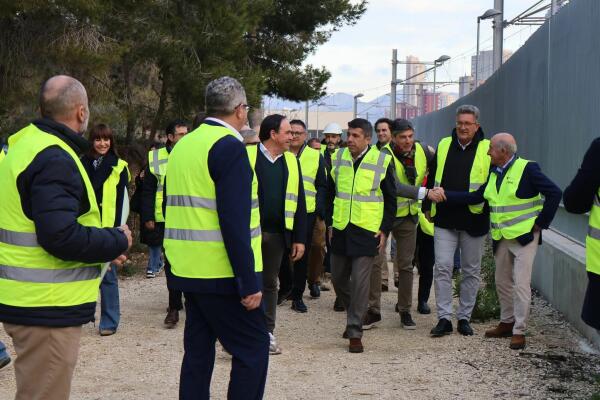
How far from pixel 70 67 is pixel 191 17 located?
294cm

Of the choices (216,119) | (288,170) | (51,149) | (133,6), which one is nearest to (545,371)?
(288,170)

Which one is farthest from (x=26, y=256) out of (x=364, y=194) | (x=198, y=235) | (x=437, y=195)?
(x=437, y=195)

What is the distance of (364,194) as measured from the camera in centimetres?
806

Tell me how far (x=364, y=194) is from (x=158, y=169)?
103 inches

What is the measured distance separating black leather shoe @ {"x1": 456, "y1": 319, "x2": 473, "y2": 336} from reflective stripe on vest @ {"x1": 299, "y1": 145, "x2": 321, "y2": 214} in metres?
2.47

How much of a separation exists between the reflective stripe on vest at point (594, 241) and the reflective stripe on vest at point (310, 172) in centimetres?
539

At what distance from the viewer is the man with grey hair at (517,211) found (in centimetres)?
780

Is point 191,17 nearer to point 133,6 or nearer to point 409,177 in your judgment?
point 133,6

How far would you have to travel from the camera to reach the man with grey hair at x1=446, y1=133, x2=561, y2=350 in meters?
7.80

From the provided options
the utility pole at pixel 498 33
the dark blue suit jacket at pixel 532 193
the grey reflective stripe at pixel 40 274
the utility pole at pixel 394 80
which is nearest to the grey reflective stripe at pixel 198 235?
the grey reflective stripe at pixel 40 274

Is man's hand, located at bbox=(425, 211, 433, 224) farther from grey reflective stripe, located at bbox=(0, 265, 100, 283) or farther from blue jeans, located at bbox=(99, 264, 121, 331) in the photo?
grey reflective stripe, located at bbox=(0, 265, 100, 283)

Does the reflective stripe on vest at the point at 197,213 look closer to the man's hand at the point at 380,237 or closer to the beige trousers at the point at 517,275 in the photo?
the man's hand at the point at 380,237

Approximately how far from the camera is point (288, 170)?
7746 millimetres

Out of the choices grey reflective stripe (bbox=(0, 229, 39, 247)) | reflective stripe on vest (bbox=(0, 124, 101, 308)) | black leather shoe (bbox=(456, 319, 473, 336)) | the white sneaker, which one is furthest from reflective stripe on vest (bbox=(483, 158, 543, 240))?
grey reflective stripe (bbox=(0, 229, 39, 247))
